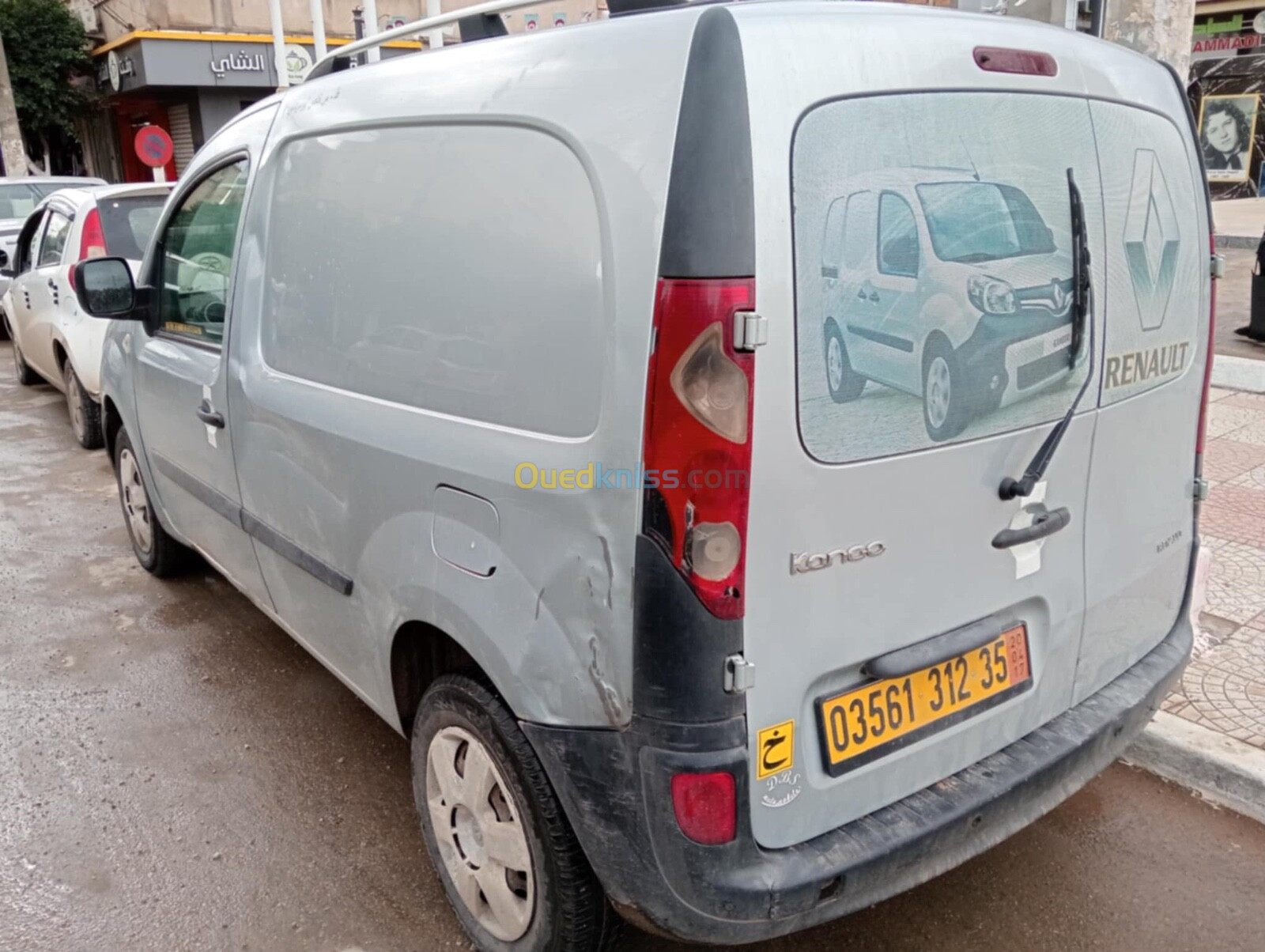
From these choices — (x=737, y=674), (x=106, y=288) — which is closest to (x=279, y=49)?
(x=106, y=288)

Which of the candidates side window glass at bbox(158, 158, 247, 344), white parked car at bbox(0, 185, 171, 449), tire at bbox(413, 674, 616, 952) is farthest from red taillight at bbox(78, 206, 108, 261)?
tire at bbox(413, 674, 616, 952)

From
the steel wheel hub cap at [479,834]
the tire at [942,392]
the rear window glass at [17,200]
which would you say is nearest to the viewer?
the tire at [942,392]

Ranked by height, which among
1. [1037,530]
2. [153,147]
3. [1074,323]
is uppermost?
[153,147]

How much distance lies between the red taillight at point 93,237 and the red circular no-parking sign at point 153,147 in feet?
22.7

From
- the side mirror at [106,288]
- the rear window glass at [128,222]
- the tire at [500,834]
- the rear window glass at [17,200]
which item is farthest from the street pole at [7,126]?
the tire at [500,834]

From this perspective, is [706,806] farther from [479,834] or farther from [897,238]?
[897,238]

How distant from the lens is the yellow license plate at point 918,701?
1.94 metres

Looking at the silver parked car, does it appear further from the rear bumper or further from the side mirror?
the side mirror

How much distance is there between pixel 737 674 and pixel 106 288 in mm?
2982

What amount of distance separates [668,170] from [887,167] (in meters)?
0.42

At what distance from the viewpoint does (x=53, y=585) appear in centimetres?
482

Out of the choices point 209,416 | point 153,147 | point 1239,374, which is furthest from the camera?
point 153,147

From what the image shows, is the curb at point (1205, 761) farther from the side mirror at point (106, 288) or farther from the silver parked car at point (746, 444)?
the side mirror at point (106, 288)

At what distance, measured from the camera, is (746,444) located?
1.72 metres
